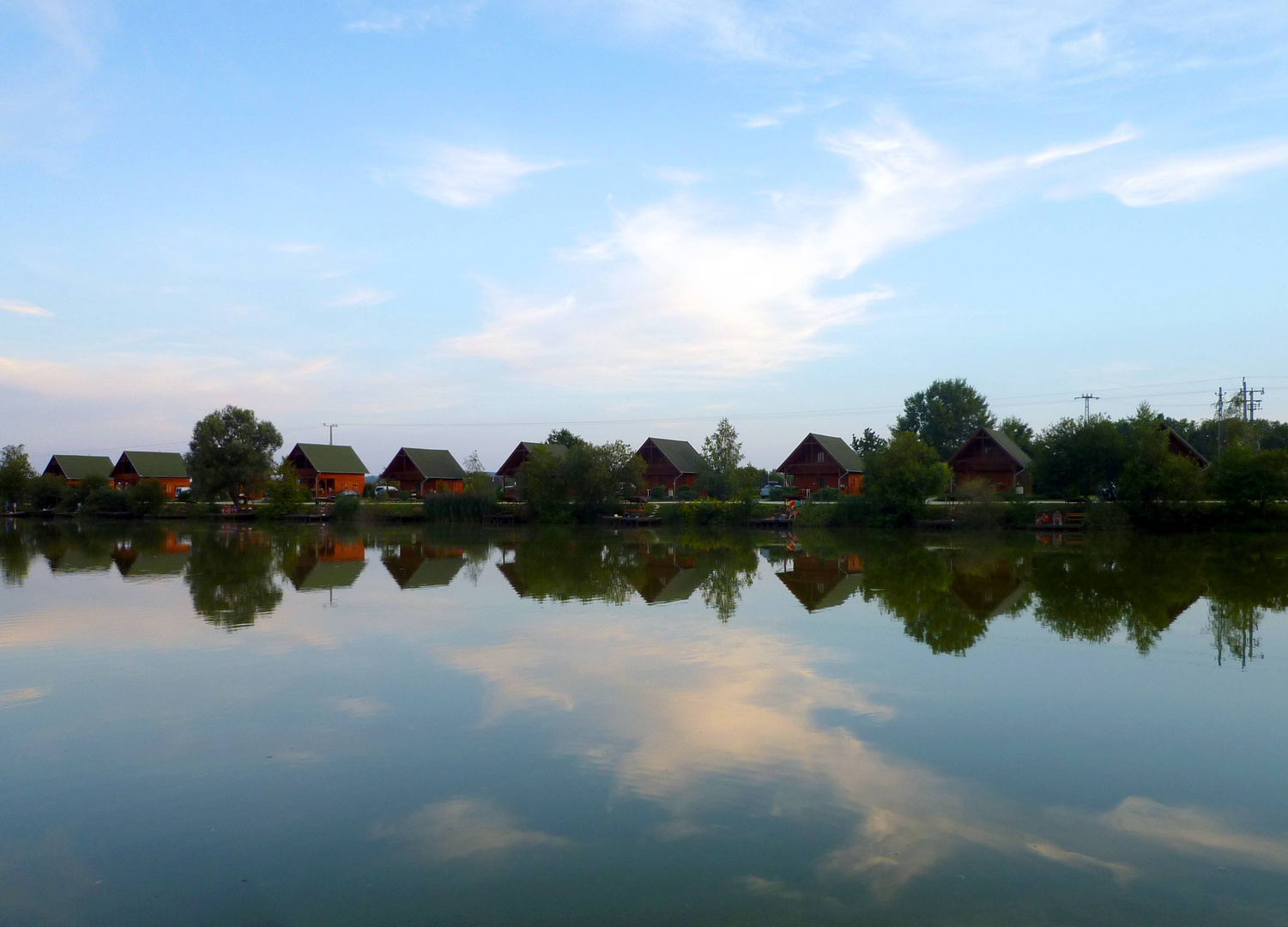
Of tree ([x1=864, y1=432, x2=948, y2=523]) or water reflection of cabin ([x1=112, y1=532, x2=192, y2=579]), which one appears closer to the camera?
water reflection of cabin ([x1=112, y1=532, x2=192, y2=579])

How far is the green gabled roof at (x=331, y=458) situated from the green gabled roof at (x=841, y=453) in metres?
39.3

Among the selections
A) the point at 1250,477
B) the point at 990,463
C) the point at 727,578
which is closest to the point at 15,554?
the point at 727,578

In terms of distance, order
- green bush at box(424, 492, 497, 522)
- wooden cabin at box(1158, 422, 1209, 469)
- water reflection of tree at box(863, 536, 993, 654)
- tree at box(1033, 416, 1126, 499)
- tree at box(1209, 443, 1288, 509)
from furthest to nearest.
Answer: green bush at box(424, 492, 497, 522), wooden cabin at box(1158, 422, 1209, 469), tree at box(1033, 416, 1126, 499), tree at box(1209, 443, 1288, 509), water reflection of tree at box(863, 536, 993, 654)

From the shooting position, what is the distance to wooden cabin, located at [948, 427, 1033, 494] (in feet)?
183

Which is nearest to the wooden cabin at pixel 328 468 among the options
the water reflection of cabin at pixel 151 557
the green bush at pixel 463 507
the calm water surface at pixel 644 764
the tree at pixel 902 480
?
the green bush at pixel 463 507

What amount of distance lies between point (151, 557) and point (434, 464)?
1754 inches

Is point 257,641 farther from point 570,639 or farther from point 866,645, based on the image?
point 866,645

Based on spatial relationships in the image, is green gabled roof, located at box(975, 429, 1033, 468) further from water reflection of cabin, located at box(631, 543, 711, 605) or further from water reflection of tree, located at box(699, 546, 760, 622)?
water reflection of cabin, located at box(631, 543, 711, 605)

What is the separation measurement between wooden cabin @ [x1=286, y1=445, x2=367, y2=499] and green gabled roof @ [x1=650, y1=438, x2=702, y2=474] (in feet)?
89.0

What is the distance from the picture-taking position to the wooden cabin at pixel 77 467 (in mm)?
81188

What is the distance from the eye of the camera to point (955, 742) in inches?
342

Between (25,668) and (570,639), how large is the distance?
23.7ft

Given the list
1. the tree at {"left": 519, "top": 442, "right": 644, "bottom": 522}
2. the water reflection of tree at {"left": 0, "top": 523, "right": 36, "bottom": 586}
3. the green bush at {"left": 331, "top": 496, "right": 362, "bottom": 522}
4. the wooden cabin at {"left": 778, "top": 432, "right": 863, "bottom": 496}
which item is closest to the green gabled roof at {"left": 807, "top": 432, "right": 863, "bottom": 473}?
the wooden cabin at {"left": 778, "top": 432, "right": 863, "bottom": 496}

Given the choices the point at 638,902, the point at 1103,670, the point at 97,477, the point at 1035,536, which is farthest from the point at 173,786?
the point at 97,477
